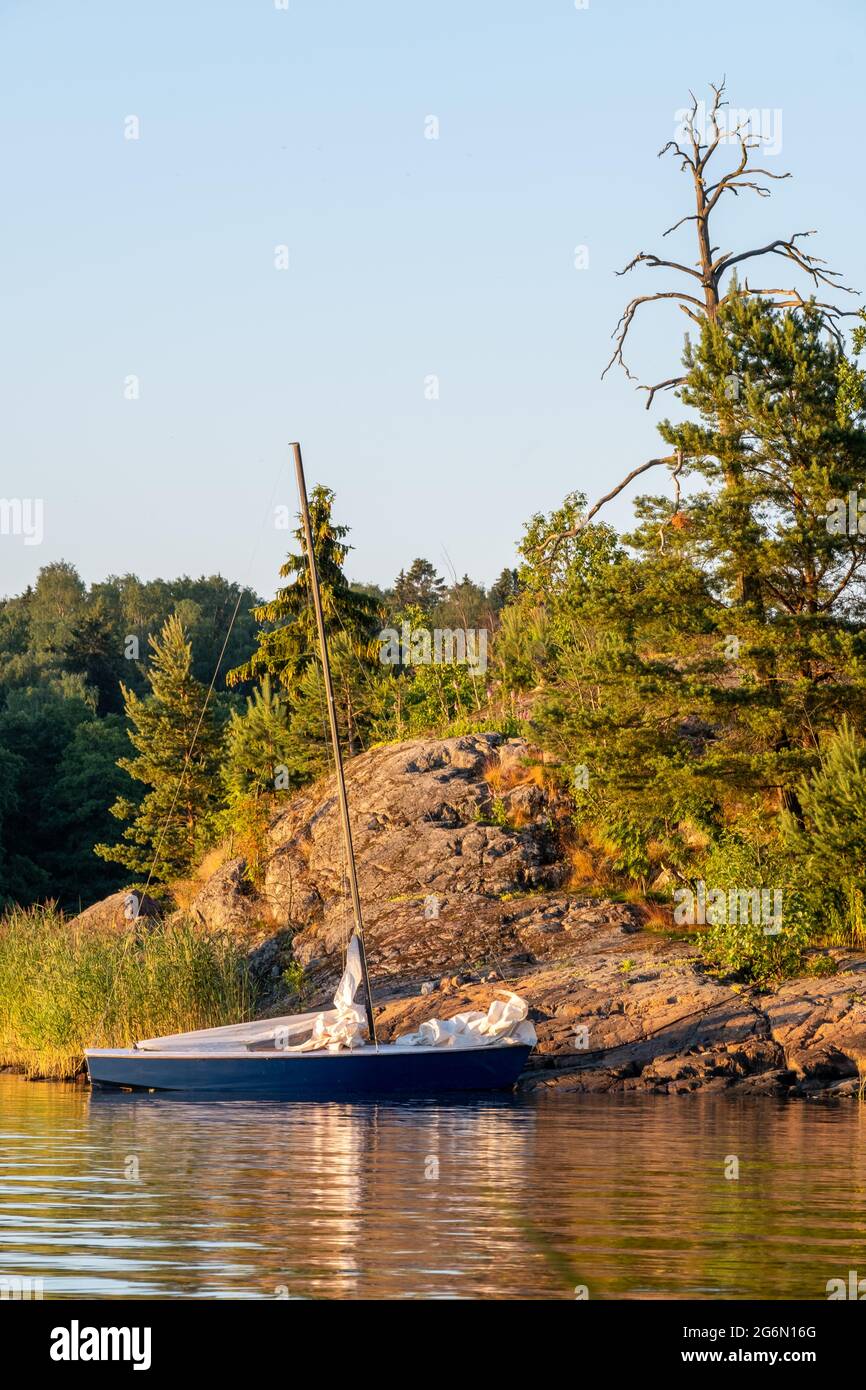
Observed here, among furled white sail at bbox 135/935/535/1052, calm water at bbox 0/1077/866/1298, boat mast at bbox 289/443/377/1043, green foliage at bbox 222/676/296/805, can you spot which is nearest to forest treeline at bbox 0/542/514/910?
green foliage at bbox 222/676/296/805

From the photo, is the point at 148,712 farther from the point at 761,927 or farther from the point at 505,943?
the point at 761,927

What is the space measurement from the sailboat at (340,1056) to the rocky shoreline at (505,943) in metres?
1.80

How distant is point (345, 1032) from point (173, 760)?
29.1m

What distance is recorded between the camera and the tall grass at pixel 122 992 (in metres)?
33.3

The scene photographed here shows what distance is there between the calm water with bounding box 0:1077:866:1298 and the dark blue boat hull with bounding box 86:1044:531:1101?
4.62 feet

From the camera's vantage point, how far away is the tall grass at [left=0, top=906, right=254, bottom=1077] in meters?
33.3

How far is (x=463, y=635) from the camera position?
50.0m

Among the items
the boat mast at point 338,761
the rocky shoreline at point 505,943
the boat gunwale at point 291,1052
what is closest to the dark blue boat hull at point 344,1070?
the boat gunwale at point 291,1052

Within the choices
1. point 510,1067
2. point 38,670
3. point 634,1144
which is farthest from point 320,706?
point 38,670

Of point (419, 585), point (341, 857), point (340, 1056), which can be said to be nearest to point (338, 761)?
point (340, 1056)

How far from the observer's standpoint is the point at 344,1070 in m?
28.6

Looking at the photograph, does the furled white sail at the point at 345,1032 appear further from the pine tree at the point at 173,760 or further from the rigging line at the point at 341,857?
the pine tree at the point at 173,760
